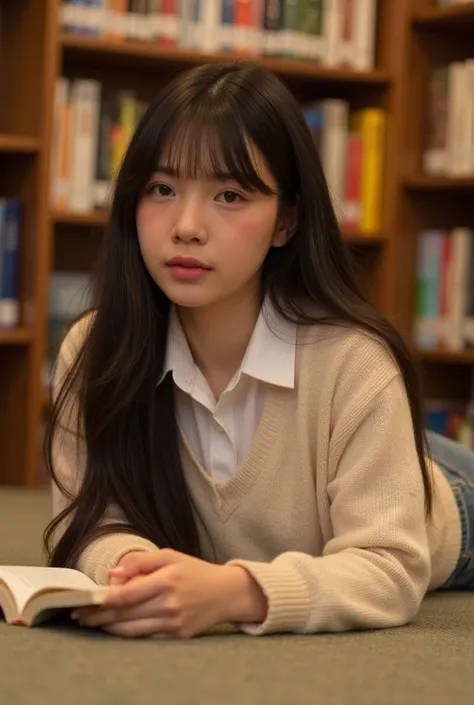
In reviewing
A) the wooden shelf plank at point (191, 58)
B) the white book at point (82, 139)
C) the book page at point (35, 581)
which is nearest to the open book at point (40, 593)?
the book page at point (35, 581)

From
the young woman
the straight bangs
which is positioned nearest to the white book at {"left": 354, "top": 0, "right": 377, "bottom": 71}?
the young woman

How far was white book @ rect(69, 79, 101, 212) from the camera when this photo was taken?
2.91 m

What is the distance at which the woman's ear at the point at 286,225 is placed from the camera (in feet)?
5.00

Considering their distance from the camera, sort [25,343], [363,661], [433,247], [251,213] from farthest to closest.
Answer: [433,247]
[25,343]
[251,213]
[363,661]

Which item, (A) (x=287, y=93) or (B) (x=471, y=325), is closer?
(A) (x=287, y=93)

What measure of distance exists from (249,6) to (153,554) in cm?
205

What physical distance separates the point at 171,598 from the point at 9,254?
1.78 m

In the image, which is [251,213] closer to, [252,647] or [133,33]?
[252,647]

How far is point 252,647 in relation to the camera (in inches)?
47.4

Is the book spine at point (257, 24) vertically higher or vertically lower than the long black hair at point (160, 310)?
higher

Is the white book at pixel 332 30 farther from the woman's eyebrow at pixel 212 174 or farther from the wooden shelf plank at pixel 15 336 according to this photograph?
the woman's eyebrow at pixel 212 174

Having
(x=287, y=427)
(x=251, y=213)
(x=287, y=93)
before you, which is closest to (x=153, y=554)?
(x=287, y=427)

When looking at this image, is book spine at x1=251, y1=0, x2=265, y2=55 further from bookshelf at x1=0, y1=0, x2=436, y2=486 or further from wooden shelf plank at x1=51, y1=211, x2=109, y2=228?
wooden shelf plank at x1=51, y1=211, x2=109, y2=228

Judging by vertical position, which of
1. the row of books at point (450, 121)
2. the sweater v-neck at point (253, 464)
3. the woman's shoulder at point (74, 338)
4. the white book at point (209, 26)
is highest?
the white book at point (209, 26)
